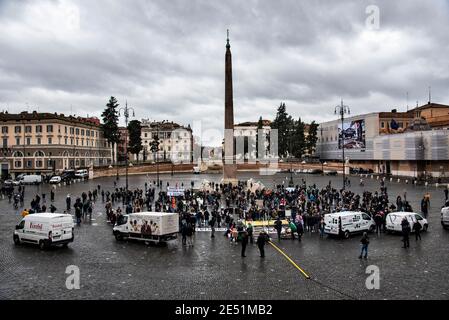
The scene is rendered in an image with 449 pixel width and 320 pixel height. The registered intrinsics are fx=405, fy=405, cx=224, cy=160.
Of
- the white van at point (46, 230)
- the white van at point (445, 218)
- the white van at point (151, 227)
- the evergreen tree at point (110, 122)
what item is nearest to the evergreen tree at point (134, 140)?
the evergreen tree at point (110, 122)

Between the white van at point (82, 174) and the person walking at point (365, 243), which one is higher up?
the white van at point (82, 174)

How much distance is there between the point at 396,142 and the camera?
224 feet

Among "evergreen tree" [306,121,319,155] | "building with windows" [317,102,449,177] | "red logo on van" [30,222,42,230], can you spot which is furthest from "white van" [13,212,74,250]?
"evergreen tree" [306,121,319,155]

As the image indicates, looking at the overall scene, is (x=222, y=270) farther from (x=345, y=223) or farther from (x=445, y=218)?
(x=445, y=218)

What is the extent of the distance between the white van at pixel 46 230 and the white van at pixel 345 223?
1254cm

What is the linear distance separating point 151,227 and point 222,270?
5612 mm

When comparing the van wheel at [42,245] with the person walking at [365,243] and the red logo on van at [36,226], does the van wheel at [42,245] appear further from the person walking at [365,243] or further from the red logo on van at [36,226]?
the person walking at [365,243]

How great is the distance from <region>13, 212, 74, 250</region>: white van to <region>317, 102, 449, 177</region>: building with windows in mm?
39238

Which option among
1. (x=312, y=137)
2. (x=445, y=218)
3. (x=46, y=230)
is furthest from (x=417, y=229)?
(x=312, y=137)

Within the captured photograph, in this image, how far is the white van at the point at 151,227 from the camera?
18688 mm

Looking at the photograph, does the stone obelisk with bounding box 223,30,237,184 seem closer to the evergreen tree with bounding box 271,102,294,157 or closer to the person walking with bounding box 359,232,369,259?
the person walking with bounding box 359,232,369,259

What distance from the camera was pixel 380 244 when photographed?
1875 cm

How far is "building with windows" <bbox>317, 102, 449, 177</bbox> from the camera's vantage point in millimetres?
60438
